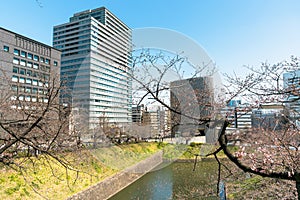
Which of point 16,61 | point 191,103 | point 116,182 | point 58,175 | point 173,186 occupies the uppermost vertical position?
point 16,61

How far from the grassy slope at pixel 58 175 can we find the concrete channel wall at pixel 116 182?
0.21 m

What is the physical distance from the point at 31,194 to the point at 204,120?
13.9 ft

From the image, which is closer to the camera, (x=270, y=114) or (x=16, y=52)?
(x=270, y=114)

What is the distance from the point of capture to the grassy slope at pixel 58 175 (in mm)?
4160

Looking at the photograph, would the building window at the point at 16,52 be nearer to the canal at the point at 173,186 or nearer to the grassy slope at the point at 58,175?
the grassy slope at the point at 58,175

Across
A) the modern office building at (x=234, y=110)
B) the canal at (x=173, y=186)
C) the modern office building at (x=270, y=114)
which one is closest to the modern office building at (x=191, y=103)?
the modern office building at (x=234, y=110)

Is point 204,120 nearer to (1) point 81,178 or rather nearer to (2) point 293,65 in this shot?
(2) point 293,65

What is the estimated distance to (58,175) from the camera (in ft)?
17.7

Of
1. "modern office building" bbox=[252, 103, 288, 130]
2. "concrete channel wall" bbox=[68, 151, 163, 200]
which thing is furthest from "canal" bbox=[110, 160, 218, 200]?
"modern office building" bbox=[252, 103, 288, 130]

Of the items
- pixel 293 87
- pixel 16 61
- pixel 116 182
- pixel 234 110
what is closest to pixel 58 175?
pixel 116 182

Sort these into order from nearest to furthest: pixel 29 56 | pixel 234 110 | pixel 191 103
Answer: pixel 234 110 → pixel 191 103 → pixel 29 56

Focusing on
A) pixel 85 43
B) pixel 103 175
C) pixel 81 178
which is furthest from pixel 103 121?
pixel 85 43

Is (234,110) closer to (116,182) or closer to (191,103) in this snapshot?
(191,103)

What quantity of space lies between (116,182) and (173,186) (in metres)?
1.95
